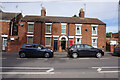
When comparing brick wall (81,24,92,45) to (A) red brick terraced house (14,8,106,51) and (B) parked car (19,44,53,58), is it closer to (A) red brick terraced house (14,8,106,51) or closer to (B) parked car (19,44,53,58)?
(A) red brick terraced house (14,8,106,51)

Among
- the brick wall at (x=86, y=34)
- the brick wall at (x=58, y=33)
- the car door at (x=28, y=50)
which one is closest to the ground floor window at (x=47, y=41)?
the brick wall at (x=58, y=33)

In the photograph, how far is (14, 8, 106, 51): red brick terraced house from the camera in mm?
17047

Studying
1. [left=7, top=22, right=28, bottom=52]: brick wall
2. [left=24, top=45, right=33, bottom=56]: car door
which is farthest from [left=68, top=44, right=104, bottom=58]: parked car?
[left=7, top=22, right=28, bottom=52]: brick wall

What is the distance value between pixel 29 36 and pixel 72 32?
882cm

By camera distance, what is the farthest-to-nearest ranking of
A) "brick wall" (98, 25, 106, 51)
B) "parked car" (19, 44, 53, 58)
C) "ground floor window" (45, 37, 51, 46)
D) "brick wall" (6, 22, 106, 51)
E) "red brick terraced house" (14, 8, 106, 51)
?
"brick wall" (98, 25, 106, 51), "ground floor window" (45, 37, 51, 46), "red brick terraced house" (14, 8, 106, 51), "brick wall" (6, 22, 106, 51), "parked car" (19, 44, 53, 58)

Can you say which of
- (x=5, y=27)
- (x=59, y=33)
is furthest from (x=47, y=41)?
(x=5, y=27)

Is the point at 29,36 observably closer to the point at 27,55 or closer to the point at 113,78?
the point at 27,55

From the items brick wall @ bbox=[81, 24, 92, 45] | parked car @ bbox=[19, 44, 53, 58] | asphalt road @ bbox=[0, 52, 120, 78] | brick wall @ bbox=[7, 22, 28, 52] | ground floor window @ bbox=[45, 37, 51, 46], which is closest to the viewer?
asphalt road @ bbox=[0, 52, 120, 78]

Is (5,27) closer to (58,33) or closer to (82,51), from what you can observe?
(58,33)

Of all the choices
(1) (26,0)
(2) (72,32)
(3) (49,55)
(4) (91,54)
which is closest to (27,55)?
(3) (49,55)

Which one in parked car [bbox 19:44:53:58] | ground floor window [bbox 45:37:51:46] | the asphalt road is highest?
ground floor window [bbox 45:37:51:46]

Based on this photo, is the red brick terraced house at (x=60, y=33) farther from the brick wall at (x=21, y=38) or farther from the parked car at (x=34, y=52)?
the parked car at (x=34, y=52)

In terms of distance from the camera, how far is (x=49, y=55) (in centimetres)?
978

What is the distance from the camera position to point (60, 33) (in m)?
17.4
